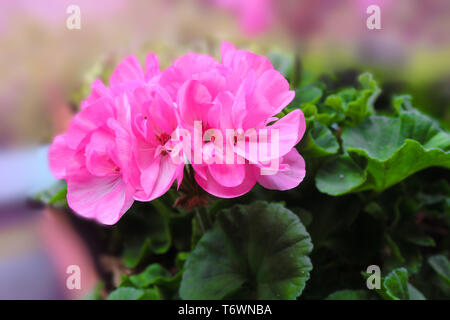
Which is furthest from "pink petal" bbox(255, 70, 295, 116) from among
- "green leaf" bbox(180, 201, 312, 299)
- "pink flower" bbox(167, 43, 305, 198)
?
"green leaf" bbox(180, 201, 312, 299)

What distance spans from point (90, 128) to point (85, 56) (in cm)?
48

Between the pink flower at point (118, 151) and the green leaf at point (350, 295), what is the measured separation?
7.8 inches

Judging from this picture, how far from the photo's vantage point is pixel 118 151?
0.26m

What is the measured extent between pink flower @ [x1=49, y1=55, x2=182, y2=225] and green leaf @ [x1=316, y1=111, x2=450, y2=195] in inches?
6.2

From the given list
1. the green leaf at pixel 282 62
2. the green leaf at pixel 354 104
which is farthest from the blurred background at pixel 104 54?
the green leaf at pixel 354 104

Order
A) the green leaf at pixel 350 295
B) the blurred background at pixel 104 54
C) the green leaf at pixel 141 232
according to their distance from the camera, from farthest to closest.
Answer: the blurred background at pixel 104 54 < the green leaf at pixel 141 232 < the green leaf at pixel 350 295

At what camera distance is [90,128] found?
299mm

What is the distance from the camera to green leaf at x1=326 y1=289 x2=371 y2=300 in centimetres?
36

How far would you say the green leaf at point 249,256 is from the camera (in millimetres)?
340

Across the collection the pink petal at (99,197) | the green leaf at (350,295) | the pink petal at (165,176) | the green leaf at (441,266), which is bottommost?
the green leaf at (350,295)

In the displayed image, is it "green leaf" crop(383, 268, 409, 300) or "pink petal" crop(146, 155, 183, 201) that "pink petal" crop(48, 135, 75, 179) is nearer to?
"pink petal" crop(146, 155, 183, 201)

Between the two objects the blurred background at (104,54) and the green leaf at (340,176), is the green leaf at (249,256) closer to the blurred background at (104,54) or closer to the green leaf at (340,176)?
the green leaf at (340,176)

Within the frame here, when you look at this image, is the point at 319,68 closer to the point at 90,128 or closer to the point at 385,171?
the point at 385,171

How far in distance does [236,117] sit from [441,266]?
279mm
